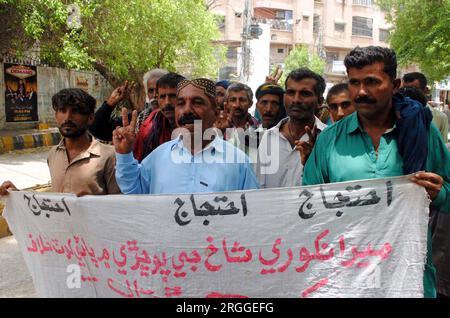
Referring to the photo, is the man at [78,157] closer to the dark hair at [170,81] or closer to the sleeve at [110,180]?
the sleeve at [110,180]

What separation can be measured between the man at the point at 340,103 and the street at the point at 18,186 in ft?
9.50

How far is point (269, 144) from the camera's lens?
134 inches

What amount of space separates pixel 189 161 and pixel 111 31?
10.9m

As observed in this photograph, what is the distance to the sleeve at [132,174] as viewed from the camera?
2619 millimetres

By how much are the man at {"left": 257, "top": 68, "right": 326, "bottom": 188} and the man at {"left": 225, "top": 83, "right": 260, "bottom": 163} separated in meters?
0.66

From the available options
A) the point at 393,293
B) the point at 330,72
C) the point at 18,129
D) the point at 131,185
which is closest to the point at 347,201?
the point at 393,293

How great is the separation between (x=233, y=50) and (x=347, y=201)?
134 feet

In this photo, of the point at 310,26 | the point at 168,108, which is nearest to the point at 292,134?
the point at 168,108

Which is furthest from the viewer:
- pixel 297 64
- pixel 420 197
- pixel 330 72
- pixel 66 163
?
pixel 330 72

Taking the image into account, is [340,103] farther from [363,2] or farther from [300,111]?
[363,2]

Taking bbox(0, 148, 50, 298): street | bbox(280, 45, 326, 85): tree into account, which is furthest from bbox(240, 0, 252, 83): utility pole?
bbox(0, 148, 50, 298): street

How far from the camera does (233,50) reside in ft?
138

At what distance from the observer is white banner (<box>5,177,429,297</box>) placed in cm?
234

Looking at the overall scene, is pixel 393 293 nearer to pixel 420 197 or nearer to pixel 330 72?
pixel 420 197
